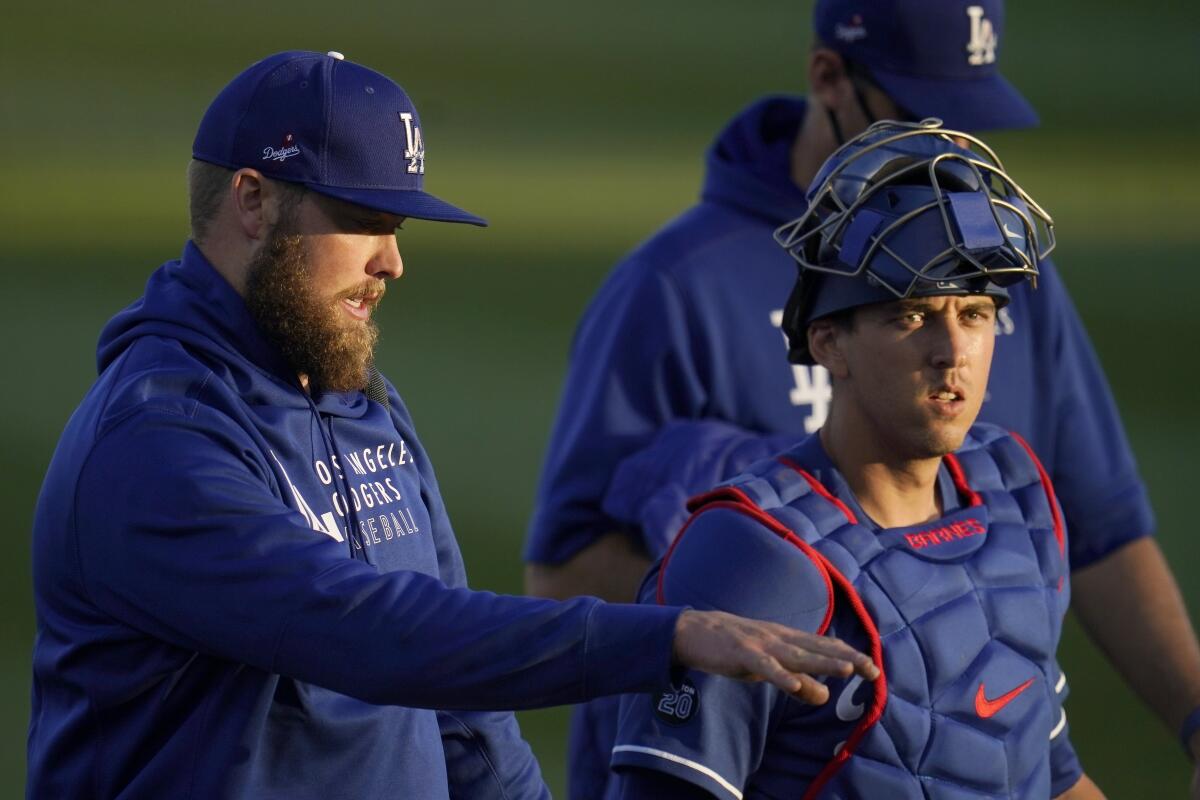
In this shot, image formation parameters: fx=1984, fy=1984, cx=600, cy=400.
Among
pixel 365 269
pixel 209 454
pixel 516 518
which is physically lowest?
pixel 516 518

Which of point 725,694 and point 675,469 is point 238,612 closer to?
point 725,694

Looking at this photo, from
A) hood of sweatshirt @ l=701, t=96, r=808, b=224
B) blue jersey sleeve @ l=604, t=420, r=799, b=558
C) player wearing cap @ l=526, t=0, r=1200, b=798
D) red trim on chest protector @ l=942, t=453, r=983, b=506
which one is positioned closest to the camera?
red trim on chest protector @ l=942, t=453, r=983, b=506

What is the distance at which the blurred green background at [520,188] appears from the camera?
3639 mm

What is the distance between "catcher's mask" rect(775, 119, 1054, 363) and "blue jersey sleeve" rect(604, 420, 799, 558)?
37 centimetres

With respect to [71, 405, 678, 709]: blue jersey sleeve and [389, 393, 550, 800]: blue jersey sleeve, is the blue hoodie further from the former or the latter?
[389, 393, 550, 800]: blue jersey sleeve

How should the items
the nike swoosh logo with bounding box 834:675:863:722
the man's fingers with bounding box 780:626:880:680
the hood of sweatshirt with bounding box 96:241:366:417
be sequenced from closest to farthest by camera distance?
the man's fingers with bounding box 780:626:880:680
the hood of sweatshirt with bounding box 96:241:366:417
the nike swoosh logo with bounding box 834:675:863:722

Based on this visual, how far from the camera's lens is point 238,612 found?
63.0 inches

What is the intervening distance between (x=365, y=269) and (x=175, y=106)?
2005 millimetres

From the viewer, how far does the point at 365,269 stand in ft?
5.97

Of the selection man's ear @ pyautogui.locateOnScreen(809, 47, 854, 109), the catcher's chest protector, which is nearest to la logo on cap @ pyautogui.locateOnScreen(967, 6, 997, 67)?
man's ear @ pyautogui.locateOnScreen(809, 47, 854, 109)

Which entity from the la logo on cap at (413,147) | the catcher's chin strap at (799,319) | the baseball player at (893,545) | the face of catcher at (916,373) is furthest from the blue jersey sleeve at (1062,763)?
the la logo on cap at (413,147)

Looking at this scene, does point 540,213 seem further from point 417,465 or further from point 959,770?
point 959,770

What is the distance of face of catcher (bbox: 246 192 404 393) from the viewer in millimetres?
1790

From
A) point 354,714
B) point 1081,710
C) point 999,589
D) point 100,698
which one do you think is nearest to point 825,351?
point 999,589
